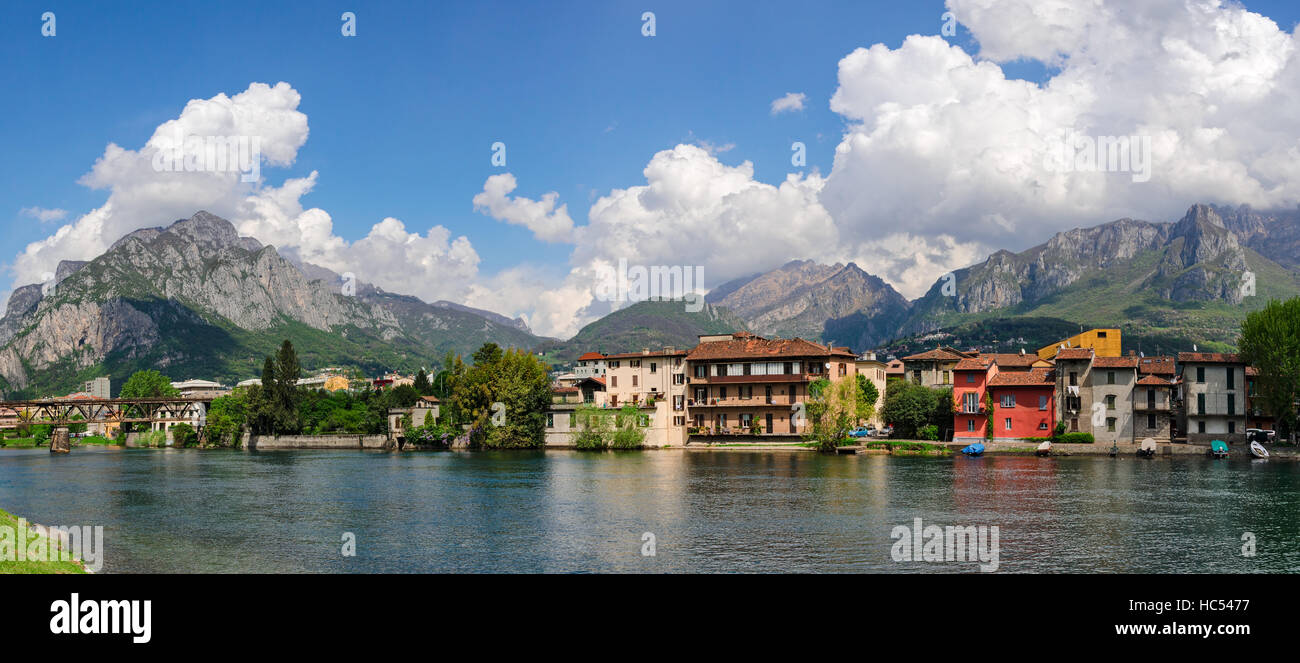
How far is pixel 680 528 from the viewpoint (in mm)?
35938

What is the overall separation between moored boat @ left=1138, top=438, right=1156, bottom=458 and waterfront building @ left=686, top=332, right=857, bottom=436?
1113 inches

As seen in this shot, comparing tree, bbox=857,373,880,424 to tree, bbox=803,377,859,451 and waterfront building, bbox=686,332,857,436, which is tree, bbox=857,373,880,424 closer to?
tree, bbox=803,377,859,451

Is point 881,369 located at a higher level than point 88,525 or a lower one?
higher

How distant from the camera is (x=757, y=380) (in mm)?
94250

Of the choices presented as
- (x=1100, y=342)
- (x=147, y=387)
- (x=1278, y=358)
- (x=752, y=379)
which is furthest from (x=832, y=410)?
(x=147, y=387)

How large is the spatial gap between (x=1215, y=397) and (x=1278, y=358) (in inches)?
242

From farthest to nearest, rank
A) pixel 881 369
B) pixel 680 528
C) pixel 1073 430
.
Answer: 1. pixel 881 369
2. pixel 1073 430
3. pixel 680 528

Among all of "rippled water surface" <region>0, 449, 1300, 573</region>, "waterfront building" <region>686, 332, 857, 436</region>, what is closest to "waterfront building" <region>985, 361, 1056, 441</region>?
"rippled water surface" <region>0, 449, 1300, 573</region>

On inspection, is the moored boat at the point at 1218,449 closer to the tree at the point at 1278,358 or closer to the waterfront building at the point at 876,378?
the tree at the point at 1278,358
